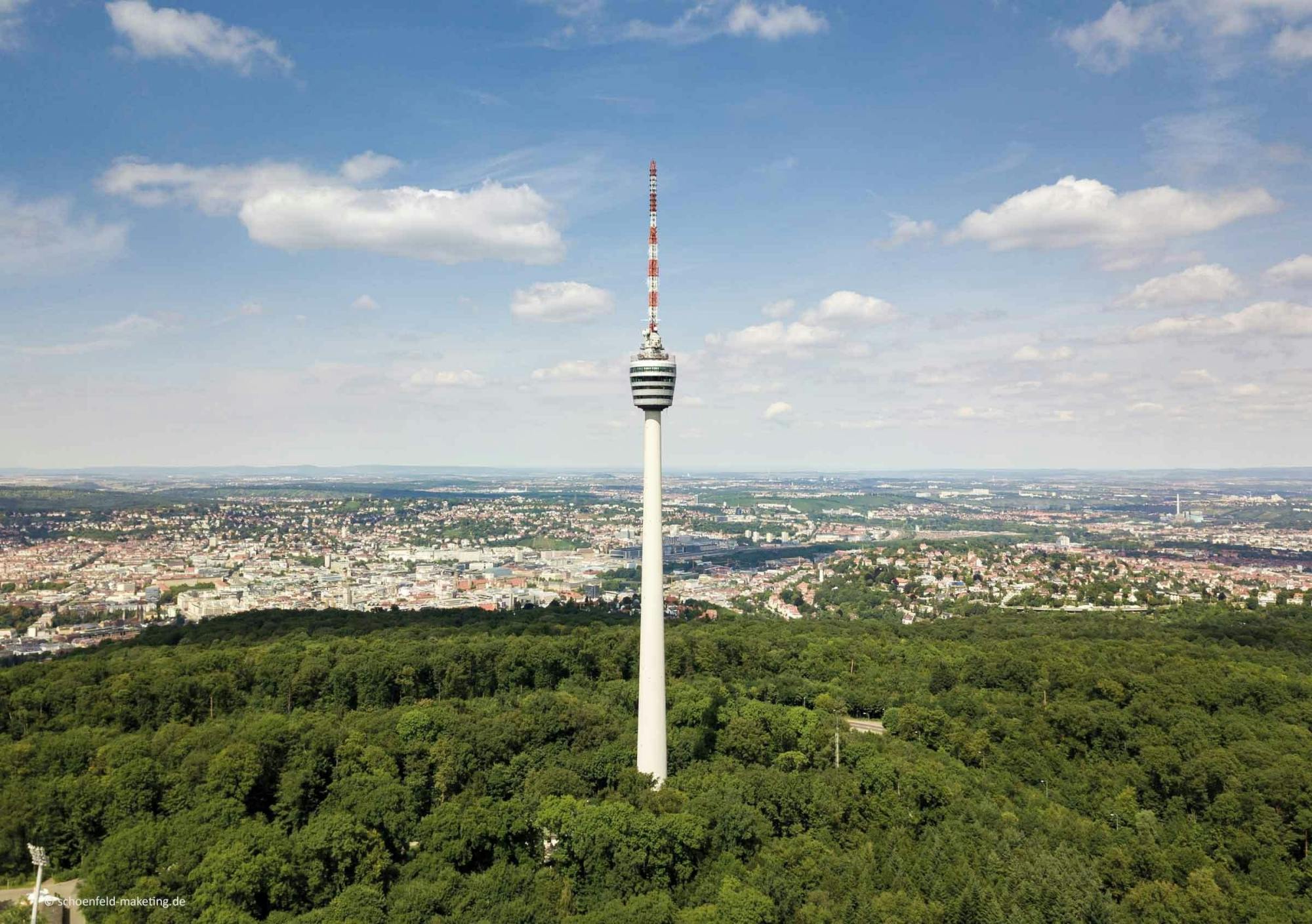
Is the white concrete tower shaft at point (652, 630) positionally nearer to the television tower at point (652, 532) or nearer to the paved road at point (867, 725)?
the television tower at point (652, 532)

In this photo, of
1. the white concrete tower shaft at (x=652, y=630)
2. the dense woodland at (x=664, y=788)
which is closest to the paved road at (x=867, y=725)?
the dense woodland at (x=664, y=788)

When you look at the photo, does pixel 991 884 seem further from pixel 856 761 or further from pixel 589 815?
pixel 589 815

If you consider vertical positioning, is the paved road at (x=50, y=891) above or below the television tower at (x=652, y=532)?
below

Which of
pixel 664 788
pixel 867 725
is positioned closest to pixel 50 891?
pixel 664 788

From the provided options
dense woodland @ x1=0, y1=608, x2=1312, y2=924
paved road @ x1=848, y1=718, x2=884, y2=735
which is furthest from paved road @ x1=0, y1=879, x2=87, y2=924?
paved road @ x1=848, y1=718, x2=884, y2=735

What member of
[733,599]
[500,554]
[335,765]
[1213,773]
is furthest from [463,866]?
[500,554]

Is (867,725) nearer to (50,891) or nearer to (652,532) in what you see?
(652,532)

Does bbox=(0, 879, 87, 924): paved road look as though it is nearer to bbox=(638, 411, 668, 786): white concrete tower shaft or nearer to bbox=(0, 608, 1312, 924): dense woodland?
bbox=(0, 608, 1312, 924): dense woodland
